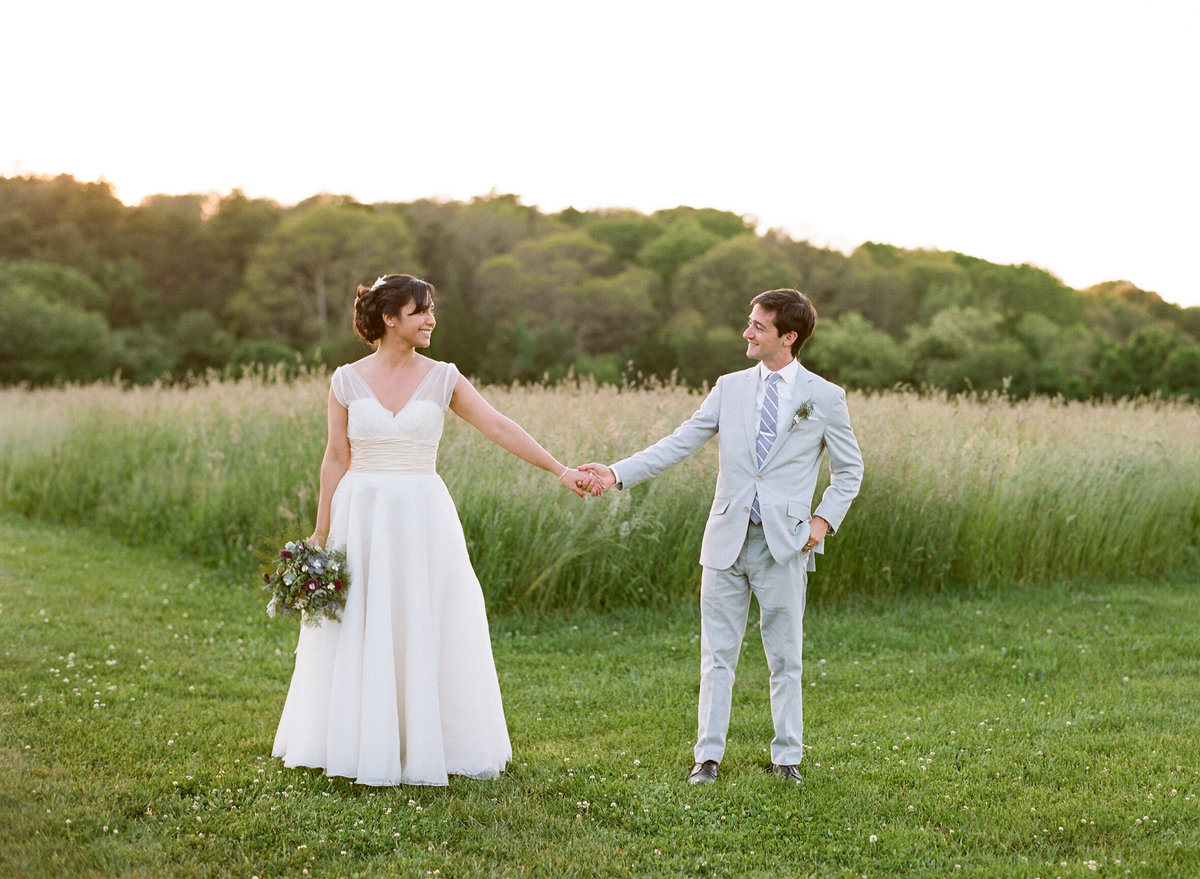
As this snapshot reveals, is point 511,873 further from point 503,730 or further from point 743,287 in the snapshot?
point 743,287

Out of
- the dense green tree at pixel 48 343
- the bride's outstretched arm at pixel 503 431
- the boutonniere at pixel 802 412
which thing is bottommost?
the dense green tree at pixel 48 343

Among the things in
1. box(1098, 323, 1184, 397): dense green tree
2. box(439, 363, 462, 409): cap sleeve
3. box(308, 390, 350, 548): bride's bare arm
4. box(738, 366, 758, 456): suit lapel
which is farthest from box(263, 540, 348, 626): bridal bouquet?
box(1098, 323, 1184, 397): dense green tree

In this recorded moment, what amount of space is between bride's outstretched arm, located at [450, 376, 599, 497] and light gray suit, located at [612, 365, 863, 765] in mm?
776

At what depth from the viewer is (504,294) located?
47500 mm

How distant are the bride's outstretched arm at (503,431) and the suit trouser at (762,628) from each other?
835 mm

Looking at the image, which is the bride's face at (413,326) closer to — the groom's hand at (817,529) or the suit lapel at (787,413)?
the suit lapel at (787,413)

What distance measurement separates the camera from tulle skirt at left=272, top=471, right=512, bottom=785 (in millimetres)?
4539

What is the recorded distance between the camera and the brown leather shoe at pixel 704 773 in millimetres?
4723

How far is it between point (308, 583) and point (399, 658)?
0.52 m

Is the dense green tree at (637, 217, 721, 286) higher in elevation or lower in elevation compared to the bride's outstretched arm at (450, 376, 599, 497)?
higher

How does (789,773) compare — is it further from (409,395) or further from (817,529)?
(409,395)

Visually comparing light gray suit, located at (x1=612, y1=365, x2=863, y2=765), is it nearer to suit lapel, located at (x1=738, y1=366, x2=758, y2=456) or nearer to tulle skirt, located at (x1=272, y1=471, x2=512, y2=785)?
suit lapel, located at (x1=738, y1=366, x2=758, y2=456)

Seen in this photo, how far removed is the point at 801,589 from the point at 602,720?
1.66m

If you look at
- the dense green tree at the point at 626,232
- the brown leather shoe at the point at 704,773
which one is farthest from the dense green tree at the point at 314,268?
the brown leather shoe at the point at 704,773
